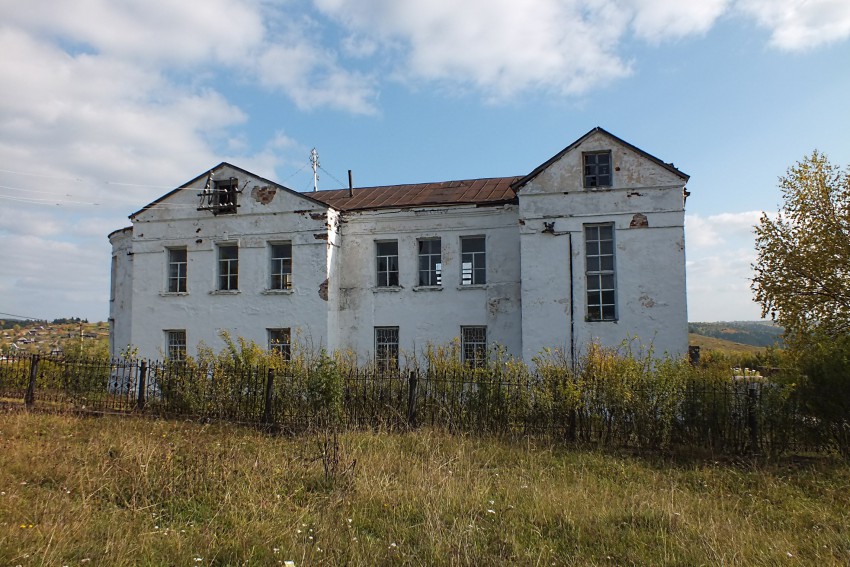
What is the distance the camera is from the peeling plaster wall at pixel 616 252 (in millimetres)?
14266

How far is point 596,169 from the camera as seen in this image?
15.2 meters

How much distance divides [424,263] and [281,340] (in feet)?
16.7

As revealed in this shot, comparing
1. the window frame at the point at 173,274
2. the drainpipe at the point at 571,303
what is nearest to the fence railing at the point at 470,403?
the drainpipe at the point at 571,303

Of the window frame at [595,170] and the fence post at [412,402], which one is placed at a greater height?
the window frame at [595,170]

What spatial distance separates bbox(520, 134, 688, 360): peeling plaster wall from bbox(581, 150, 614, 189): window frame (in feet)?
0.53

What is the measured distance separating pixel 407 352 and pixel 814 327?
10.2 meters

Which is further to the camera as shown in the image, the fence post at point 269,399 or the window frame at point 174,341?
the window frame at point 174,341

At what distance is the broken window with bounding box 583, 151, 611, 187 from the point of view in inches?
597

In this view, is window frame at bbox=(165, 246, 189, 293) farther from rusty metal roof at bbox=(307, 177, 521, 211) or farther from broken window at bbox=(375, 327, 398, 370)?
broken window at bbox=(375, 327, 398, 370)

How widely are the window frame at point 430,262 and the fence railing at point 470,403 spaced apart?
583cm

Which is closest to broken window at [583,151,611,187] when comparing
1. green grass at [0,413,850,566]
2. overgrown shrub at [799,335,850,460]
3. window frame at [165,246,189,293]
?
overgrown shrub at [799,335,850,460]

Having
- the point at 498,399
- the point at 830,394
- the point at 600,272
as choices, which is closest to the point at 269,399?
the point at 498,399

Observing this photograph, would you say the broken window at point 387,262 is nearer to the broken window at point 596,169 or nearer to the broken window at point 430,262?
the broken window at point 430,262

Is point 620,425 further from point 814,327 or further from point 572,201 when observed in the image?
point 572,201
